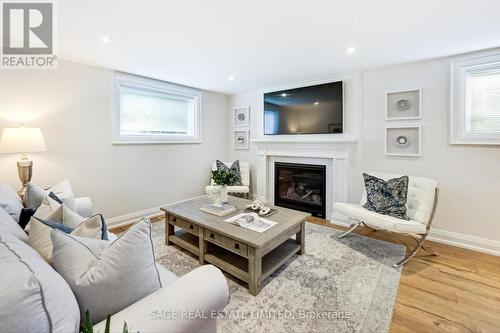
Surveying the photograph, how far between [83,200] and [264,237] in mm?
1955

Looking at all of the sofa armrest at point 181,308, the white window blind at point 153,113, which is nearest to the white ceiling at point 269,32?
the white window blind at point 153,113

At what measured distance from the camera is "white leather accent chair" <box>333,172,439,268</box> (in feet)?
7.46

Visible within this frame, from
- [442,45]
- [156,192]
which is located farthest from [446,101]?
[156,192]

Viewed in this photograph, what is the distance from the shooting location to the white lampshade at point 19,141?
224cm

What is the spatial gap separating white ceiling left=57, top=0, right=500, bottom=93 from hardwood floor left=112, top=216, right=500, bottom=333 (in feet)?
7.35

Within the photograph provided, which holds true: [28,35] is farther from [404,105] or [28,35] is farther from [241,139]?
[404,105]

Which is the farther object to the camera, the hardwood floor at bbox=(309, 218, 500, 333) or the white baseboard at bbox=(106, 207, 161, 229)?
the white baseboard at bbox=(106, 207, 161, 229)

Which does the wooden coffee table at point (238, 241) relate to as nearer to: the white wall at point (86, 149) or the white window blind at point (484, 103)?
the white wall at point (86, 149)

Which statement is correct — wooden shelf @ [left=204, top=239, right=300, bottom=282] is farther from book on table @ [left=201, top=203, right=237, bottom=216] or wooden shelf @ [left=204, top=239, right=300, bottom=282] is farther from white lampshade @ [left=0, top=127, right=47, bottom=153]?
white lampshade @ [left=0, top=127, right=47, bottom=153]

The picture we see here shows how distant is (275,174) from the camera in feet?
14.0

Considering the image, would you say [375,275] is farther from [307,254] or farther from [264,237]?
[264,237]

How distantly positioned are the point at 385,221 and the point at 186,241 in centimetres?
211

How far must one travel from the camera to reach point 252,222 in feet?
7.34

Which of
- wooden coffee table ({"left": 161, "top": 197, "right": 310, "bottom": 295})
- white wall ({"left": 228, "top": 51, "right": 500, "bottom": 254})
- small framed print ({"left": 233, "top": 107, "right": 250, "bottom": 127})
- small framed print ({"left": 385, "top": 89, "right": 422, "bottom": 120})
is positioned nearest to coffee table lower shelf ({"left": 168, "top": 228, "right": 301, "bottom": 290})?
wooden coffee table ({"left": 161, "top": 197, "right": 310, "bottom": 295})
